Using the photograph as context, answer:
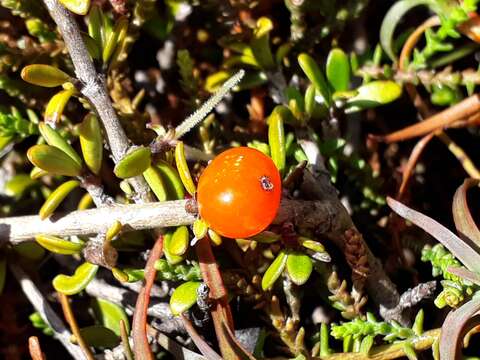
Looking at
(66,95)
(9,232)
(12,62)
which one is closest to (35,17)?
(12,62)

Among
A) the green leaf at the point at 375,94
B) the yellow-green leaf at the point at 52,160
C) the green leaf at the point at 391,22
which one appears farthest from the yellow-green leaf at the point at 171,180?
the green leaf at the point at 391,22

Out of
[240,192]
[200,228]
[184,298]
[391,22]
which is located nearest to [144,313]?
[184,298]

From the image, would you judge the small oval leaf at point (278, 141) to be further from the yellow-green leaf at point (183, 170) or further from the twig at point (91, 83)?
the twig at point (91, 83)

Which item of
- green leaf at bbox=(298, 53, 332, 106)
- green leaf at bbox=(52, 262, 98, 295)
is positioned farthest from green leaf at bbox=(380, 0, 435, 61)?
green leaf at bbox=(52, 262, 98, 295)

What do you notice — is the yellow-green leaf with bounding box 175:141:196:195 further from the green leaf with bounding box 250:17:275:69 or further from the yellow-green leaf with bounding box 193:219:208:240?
the green leaf with bounding box 250:17:275:69

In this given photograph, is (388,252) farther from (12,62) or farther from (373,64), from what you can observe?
(12,62)

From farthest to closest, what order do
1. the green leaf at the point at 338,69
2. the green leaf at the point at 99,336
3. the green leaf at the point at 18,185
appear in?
the green leaf at the point at 18,185 → the green leaf at the point at 338,69 → the green leaf at the point at 99,336

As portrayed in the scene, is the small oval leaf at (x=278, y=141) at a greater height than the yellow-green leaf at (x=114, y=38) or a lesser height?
lesser
